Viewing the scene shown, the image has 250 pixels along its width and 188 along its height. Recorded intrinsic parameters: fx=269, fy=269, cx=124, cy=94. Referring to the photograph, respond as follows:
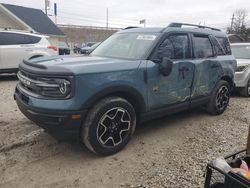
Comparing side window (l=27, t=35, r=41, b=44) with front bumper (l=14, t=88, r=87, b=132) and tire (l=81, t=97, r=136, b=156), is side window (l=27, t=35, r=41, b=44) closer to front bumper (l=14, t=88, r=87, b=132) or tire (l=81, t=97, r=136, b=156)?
front bumper (l=14, t=88, r=87, b=132)

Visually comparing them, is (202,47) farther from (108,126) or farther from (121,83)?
(108,126)

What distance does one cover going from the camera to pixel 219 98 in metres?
5.62

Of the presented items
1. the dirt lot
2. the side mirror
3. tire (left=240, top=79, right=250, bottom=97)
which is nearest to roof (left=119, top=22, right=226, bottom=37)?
the side mirror

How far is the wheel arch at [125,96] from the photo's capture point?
337cm

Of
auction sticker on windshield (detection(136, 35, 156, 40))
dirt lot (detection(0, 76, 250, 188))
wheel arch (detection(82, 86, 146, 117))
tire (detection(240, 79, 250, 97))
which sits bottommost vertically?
dirt lot (detection(0, 76, 250, 188))

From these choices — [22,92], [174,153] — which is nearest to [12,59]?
[22,92]

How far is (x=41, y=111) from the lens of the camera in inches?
127

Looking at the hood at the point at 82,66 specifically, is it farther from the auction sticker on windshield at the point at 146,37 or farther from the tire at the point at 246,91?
the tire at the point at 246,91

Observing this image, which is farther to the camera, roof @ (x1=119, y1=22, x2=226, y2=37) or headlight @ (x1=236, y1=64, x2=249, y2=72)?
headlight @ (x1=236, y1=64, x2=249, y2=72)

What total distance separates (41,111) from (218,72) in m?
3.65

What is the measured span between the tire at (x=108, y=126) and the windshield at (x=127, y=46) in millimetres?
914

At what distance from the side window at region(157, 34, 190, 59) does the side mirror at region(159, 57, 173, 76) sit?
0.19 m

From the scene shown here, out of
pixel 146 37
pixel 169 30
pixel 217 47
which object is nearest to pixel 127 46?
pixel 146 37

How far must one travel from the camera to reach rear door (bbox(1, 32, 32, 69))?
915 cm
